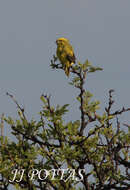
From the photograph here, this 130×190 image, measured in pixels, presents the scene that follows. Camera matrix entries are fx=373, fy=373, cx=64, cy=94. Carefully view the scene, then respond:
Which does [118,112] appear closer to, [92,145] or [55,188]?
[92,145]

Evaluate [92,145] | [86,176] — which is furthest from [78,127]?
[86,176]

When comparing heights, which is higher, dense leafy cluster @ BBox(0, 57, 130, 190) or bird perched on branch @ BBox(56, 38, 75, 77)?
bird perched on branch @ BBox(56, 38, 75, 77)

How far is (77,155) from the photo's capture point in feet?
20.6

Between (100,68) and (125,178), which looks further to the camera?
(100,68)

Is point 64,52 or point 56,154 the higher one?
A: point 64,52

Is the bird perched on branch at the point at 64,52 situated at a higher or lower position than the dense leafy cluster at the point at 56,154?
higher

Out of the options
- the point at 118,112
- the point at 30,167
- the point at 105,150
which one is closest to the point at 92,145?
the point at 105,150

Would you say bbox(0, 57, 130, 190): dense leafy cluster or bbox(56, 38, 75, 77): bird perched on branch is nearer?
bbox(0, 57, 130, 190): dense leafy cluster

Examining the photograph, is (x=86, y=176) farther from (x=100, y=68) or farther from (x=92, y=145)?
(x=100, y=68)

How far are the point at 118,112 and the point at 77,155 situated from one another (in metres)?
1.00

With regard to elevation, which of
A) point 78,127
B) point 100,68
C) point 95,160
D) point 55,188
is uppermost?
point 100,68

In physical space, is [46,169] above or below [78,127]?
below

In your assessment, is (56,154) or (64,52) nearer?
(56,154)

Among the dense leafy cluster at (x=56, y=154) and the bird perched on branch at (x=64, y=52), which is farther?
the bird perched on branch at (x=64, y=52)
